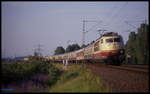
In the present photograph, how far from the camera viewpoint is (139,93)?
28.2 feet

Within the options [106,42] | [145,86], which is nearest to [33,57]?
[106,42]

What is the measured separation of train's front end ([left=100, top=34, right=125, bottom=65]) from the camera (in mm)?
22562

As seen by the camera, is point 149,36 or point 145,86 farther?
point 149,36

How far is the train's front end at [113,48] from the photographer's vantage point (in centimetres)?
2256

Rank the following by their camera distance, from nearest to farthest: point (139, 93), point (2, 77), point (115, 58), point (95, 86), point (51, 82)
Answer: point (139, 93) → point (95, 86) → point (2, 77) → point (51, 82) → point (115, 58)

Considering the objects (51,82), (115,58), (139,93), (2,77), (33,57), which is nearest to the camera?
(139,93)

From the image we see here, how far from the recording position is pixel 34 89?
10555 millimetres

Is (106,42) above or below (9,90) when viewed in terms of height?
above

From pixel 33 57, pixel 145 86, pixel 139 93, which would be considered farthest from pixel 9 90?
pixel 33 57

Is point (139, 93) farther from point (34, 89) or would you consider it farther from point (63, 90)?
point (34, 89)

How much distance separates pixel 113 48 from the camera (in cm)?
2275

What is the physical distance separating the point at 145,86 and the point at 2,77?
8.54 m

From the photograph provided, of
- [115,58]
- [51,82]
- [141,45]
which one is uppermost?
[141,45]

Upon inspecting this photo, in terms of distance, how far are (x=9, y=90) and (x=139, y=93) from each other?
6.43m
